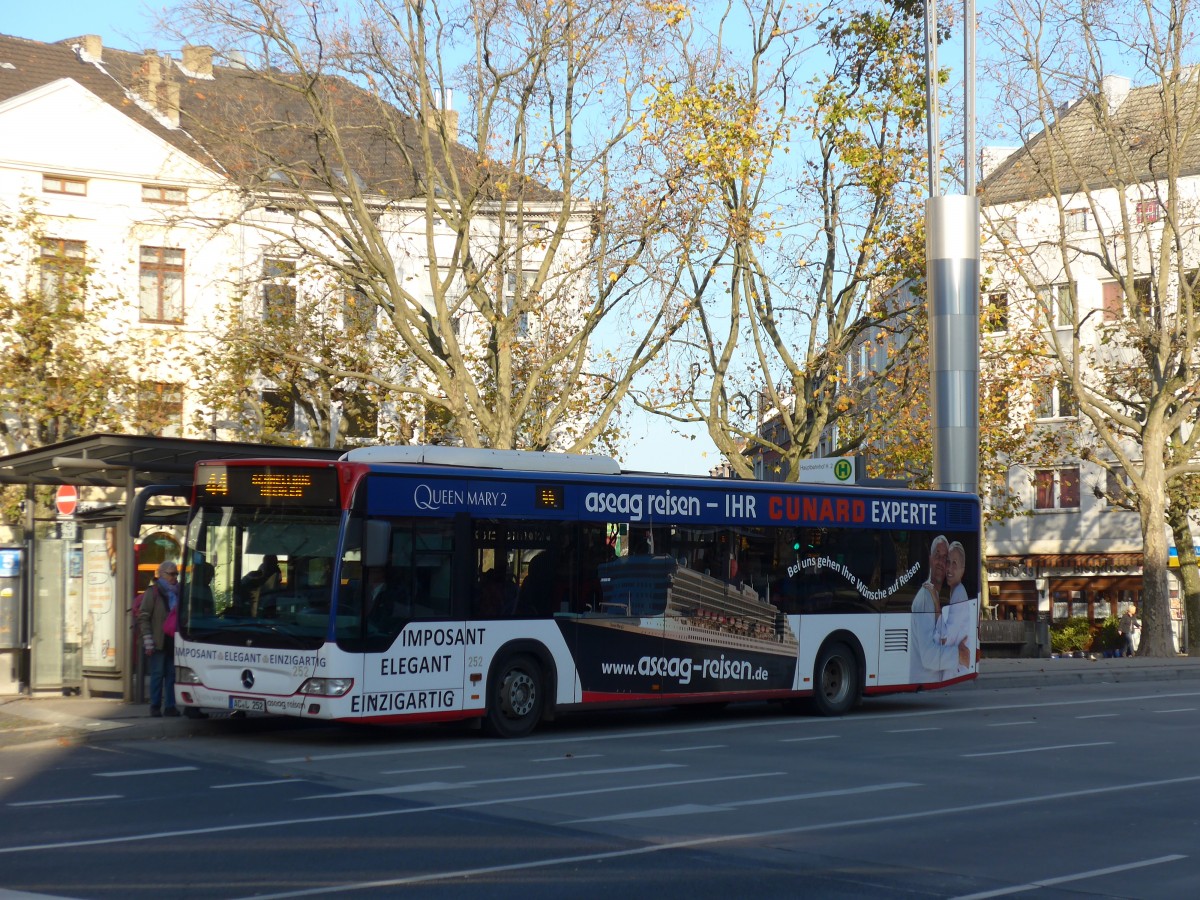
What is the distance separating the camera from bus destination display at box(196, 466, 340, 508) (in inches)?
611

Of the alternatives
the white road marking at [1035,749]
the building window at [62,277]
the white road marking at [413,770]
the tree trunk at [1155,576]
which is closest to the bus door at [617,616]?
the white road marking at [413,770]

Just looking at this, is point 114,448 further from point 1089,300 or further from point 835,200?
point 1089,300

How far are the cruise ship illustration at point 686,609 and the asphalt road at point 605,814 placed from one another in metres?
1.26

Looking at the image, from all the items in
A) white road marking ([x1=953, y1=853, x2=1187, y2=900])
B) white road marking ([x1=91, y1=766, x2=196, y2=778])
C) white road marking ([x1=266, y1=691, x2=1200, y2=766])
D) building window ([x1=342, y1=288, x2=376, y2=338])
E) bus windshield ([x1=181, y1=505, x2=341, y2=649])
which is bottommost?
white road marking ([x1=266, y1=691, x2=1200, y2=766])

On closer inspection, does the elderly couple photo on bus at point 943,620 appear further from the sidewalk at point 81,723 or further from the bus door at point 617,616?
the sidewalk at point 81,723

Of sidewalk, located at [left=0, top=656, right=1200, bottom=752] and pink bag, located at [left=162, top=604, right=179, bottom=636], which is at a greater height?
pink bag, located at [left=162, top=604, right=179, bottom=636]

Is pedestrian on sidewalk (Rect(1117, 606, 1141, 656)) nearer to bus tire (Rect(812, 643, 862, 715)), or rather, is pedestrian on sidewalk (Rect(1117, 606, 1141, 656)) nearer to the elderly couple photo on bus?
the elderly couple photo on bus

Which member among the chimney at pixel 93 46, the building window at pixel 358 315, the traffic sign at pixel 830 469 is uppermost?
the chimney at pixel 93 46

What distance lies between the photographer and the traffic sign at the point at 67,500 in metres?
19.4

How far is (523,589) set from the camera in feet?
55.8

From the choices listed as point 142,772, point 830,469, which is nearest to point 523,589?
point 142,772

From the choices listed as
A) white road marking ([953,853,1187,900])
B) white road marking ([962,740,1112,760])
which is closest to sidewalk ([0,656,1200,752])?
white road marking ([962,740,1112,760])

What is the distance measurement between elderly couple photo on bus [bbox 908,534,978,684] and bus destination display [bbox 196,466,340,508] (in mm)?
9564

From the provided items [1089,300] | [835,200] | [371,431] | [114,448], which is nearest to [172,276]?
[371,431]
